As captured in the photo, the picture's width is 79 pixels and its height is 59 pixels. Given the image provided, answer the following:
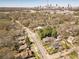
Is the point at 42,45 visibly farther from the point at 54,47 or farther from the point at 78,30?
the point at 78,30

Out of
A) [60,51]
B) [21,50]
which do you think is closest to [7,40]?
[21,50]

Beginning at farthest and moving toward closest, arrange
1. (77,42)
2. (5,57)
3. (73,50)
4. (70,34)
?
(70,34) < (77,42) < (73,50) < (5,57)

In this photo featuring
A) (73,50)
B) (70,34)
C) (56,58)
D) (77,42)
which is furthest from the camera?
(70,34)

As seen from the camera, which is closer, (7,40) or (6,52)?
(6,52)

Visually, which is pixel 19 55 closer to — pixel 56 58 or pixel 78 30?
pixel 56 58

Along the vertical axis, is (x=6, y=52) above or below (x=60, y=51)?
above

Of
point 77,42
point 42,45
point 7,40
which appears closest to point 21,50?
point 7,40

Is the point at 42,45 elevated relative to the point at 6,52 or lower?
lower

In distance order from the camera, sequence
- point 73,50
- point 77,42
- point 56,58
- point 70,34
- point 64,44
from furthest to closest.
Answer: point 70,34, point 77,42, point 64,44, point 73,50, point 56,58

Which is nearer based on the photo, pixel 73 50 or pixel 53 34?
pixel 73 50
